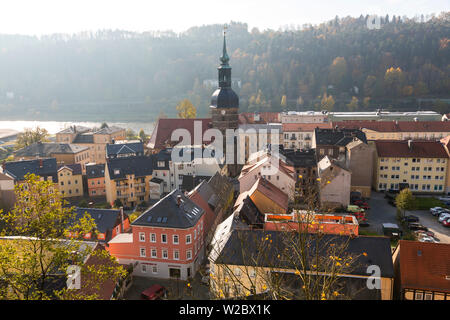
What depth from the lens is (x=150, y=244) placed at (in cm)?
2211

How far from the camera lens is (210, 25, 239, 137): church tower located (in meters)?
43.7

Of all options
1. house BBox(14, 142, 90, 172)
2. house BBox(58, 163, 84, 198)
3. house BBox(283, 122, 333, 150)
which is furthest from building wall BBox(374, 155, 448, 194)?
house BBox(14, 142, 90, 172)

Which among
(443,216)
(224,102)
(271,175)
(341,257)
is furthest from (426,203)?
(224,102)

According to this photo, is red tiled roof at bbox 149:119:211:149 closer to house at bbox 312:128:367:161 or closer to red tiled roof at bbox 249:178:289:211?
house at bbox 312:128:367:161

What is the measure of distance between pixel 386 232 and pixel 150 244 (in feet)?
52.9

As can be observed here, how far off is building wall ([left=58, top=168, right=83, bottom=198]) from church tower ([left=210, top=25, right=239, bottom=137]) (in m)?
16.4

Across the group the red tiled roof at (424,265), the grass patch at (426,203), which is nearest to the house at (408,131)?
the grass patch at (426,203)

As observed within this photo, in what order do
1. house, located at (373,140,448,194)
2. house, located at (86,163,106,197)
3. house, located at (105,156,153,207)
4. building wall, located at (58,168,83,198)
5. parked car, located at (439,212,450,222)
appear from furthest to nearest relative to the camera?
1. house, located at (86,163,106,197)
2. building wall, located at (58,168,83,198)
3. house, located at (373,140,448,194)
4. house, located at (105,156,153,207)
5. parked car, located at (439,212,450,222)

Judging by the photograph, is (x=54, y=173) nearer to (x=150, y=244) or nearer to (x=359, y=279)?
(x=150, y=244)

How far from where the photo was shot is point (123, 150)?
43469 mm

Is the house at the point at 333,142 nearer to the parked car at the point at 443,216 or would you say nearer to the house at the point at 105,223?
the parked car at the point at 443,216

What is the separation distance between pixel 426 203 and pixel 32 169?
34.6 metres

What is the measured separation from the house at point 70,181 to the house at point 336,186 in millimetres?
22487
